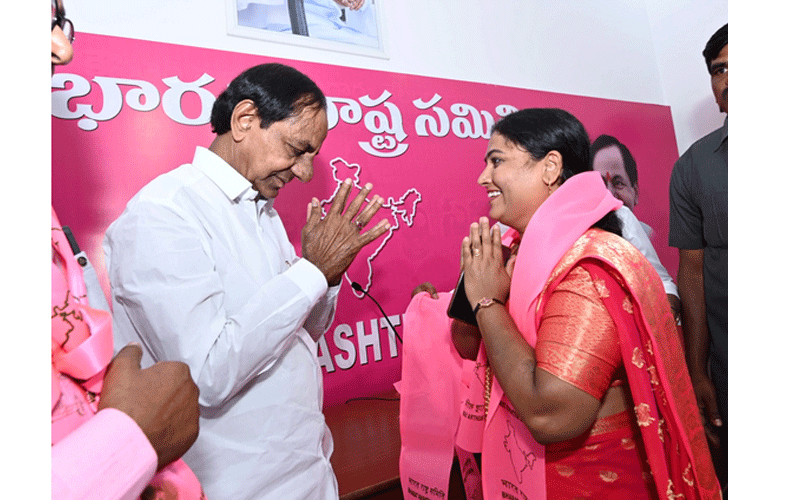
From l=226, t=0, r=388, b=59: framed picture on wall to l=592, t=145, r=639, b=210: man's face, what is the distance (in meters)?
1.56

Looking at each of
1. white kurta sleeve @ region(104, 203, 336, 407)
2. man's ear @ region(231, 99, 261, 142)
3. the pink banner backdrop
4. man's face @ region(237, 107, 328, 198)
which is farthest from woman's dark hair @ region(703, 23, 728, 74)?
white kurta sleeve @ region(104, 203, 336, 407)

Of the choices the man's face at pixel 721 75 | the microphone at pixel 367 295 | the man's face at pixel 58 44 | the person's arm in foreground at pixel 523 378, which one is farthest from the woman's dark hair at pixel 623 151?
the man's face at pixel 58 44

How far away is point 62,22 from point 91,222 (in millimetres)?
1046

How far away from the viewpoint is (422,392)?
1603 mm

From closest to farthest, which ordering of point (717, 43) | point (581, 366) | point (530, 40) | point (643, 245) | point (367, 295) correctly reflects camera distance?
point (581, 366), point (717, 43), point (367, 295), point (643, 245), point (530, 40)

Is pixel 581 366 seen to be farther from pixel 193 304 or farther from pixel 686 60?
pixel 686 60

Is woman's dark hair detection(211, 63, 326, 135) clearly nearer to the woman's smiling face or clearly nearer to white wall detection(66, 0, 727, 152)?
the woman's smiling face

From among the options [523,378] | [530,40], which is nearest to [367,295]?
[523,378]

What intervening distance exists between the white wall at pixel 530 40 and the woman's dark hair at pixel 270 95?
0.73 metres

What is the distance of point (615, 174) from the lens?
3.03 m

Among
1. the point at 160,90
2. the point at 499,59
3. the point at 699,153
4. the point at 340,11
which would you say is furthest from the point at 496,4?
the point at 160,90

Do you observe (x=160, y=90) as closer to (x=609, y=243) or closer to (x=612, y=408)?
(x=609, y=243)

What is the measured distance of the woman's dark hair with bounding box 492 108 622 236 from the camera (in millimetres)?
1295

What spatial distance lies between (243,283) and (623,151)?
2.80 m
